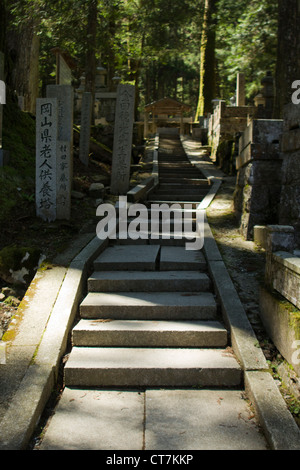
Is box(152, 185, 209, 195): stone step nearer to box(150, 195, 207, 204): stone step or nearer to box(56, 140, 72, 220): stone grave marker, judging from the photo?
box(150, 195, 207, 204): stone step

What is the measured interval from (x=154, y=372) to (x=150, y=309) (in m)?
0.81

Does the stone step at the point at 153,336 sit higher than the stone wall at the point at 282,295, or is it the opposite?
the stone wall at the point at 282,295

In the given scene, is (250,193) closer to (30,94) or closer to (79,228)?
(79,228)

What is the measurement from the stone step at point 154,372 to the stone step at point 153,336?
0.25 metres

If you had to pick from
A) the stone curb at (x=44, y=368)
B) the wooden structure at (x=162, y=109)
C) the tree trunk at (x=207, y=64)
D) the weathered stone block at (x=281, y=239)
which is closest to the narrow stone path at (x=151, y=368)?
the stone curb at (x=44, y=368)

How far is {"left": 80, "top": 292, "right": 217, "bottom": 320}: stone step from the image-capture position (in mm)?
4070

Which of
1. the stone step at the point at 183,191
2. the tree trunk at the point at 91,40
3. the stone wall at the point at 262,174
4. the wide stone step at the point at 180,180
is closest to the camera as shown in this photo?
the stone wall at the point at 262,174

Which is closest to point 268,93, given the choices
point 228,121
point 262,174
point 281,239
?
point 228,121

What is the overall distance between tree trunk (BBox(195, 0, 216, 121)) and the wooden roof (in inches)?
68.8

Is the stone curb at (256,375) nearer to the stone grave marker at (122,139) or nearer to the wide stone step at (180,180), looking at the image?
the stone grave marker at (122,139)

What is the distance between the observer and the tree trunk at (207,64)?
1967cm

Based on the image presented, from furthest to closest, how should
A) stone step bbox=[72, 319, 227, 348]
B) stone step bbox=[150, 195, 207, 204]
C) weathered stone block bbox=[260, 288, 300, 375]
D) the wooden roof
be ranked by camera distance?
the wooden roof, stone step bbox=[150, 195, 207, 204], stone step bbox=[72, 319, 227, 348], weathered stone block bbox=[260, 288, 300, 375]

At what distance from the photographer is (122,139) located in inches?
A: 355

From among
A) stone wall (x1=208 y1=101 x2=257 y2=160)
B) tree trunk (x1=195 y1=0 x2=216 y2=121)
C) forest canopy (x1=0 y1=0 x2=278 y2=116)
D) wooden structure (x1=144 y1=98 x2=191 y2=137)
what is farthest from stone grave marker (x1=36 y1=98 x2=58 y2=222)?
wooden structure (x1=144 y1=98 x2=191 y2=137)
